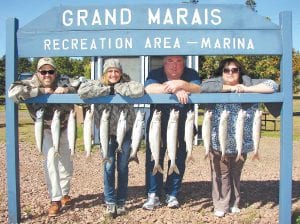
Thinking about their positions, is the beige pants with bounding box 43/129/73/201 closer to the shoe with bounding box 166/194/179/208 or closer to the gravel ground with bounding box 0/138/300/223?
the gravel ground with bounding box 0/138/300/223

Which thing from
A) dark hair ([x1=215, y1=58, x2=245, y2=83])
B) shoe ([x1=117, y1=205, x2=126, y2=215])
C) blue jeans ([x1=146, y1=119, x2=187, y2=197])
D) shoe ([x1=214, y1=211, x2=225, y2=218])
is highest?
dark hair ([x1=215, y1=58, x2=245, y2=83])

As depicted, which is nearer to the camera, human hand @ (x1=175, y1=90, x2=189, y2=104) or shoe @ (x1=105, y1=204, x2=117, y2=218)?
human hand @ (x1=175, y1=90, x2=189, y2=104)

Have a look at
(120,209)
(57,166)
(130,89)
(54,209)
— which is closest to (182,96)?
(130,89)

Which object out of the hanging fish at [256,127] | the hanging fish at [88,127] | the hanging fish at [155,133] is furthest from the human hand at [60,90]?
the hanging fish at [256,127]

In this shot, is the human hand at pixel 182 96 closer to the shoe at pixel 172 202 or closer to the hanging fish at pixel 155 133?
the hanging fish at pixel 155 133

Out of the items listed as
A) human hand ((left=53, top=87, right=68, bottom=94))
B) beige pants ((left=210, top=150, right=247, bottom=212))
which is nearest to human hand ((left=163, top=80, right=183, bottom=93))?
beige pants ((left=210, top=150, right=247, bottom=212))

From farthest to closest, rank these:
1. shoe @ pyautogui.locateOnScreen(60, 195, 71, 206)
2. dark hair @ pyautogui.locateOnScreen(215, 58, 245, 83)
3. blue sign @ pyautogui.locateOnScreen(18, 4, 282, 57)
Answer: shoe @ pyautogui.locateOnScreen(60, 195, 71, 206) < dark hair @ pyautogui.locateOnScreen(215, 58, 245, 83) < blue sign @ pyautogui.locateOnScreen(18, 4, 282, 57)

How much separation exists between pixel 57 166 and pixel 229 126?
7.33 ft

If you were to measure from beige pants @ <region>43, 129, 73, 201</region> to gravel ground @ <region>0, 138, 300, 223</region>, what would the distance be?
1.10ft

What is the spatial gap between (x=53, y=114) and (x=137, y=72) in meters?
6.82

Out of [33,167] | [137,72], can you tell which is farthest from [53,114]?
[137,72]

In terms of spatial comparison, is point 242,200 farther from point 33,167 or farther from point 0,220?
point 33,167

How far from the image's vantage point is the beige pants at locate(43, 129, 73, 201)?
18.7ft

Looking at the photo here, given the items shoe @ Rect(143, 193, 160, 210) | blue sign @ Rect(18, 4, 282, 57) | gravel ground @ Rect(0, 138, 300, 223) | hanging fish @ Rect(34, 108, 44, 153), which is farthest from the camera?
shoe @ Rect(143, 193, 160, 210)
